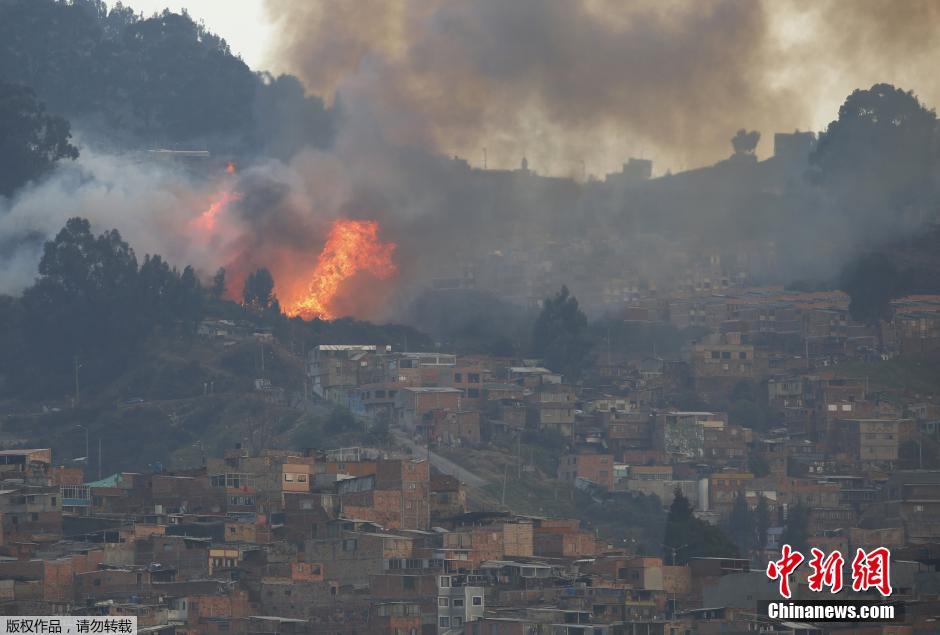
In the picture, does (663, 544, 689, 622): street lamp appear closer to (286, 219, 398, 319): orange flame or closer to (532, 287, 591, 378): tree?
(532, 287, 591, 378): tree

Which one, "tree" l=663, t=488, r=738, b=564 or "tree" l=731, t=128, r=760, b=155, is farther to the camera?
"tree" l=731, t=128, r=760, b=155

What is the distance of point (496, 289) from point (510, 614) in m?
66.8

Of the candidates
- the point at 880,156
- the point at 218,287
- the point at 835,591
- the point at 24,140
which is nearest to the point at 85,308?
the point at 218,287

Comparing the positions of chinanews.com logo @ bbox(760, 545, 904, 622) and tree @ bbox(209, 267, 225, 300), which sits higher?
tree @ bbox(209, 267, 225, 300)

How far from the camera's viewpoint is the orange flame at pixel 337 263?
482 ft

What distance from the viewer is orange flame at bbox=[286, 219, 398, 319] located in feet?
482

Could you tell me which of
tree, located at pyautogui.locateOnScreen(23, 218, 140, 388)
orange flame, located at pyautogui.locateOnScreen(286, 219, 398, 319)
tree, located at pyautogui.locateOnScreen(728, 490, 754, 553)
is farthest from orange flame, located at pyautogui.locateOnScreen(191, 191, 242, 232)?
tree, located at pyautogui.locateOnScreen(728, 490, 754, 553)

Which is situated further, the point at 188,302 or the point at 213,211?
the point at 213,211

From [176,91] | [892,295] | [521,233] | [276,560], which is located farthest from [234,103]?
[276,560]

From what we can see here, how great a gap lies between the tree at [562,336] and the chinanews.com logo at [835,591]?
4699 centimetres

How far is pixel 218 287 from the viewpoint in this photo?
14462cm

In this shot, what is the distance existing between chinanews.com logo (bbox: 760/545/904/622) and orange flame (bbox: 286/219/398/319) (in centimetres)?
5486

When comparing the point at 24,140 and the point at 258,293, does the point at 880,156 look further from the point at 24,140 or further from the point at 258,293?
the point at 24,140

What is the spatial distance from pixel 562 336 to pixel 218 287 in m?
16.0
